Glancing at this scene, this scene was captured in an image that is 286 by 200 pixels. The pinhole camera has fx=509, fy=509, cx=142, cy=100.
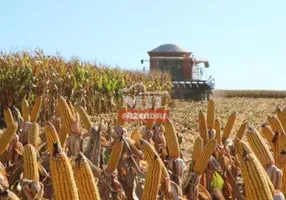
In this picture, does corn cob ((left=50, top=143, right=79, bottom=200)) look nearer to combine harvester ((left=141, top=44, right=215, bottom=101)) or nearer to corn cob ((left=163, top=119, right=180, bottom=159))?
corn cob ((left=163, top=119, right=180, bottom=159))

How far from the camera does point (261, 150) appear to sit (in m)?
2.00

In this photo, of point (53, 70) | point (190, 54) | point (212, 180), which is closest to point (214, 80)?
point (190, 54)

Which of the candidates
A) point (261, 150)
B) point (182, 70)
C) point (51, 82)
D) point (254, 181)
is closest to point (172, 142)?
point (261, 150)

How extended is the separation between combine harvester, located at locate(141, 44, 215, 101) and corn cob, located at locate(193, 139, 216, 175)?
31.7 meters

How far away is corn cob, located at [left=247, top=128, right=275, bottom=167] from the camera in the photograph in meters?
1.97

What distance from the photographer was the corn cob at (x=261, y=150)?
1967 millimetres

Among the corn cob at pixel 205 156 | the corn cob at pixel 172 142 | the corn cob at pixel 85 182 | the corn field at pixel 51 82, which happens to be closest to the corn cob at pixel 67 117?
the corn cob at pixel 172 142

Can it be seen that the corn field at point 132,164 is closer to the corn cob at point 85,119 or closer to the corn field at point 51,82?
the corn cob at point 85,119

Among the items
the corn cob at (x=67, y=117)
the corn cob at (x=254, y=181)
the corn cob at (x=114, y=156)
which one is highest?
the corn cob at (x=67, y=117)

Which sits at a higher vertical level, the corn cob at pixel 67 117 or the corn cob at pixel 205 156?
the corn cob at pixel 67 117

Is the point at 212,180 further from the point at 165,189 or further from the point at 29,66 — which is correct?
the point at 29,66

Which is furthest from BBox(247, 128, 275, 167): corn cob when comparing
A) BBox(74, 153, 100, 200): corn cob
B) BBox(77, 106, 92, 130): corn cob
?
BBox(77, 106, 92, 130): corn cob

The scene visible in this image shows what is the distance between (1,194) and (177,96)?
33.8m

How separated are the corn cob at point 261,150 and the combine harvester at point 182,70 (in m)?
32.2
